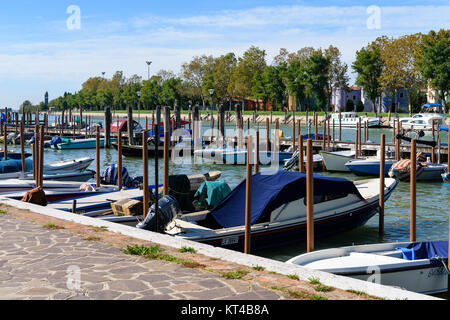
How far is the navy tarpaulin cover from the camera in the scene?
13.8 m

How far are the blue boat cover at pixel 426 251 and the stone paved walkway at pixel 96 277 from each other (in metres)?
5.53

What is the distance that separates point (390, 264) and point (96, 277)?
224 inches

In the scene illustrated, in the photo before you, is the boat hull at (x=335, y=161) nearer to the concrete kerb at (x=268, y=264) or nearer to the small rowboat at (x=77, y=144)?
the concrete kerb at (x=268, y=264)

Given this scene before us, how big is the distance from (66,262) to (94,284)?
1.25 metres

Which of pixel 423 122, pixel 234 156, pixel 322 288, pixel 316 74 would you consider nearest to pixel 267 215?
pixel 322 288

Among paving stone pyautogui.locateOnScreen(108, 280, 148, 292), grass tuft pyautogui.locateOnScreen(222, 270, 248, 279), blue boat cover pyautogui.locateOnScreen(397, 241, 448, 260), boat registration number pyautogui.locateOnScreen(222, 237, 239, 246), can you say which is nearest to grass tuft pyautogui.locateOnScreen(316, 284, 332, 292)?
grass tuft pyautogui.locateOnScreen(222, 270, 248, 279)

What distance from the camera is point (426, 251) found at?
1140 centimetres

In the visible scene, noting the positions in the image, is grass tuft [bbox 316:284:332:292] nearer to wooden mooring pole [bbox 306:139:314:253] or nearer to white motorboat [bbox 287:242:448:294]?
white motorboat [bbox 287:242:448:294]

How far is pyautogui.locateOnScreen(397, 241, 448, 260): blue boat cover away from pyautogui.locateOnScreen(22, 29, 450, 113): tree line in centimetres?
4971

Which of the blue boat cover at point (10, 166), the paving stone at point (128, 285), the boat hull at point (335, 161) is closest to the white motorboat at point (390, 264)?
the paving stone at point (128, 285)

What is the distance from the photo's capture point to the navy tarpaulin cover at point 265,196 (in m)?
13.8
